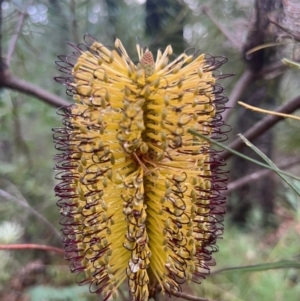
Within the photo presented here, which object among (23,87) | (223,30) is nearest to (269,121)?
(223,30)

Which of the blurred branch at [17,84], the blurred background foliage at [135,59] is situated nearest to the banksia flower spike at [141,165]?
the blurred background foliage at [135,59]

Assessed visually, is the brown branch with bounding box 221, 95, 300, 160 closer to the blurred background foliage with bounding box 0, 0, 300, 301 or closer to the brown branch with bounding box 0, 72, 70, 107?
the blurred background foliage with bounding box 0, 0, 300, 301

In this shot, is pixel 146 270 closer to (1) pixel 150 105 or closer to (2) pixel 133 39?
(1) pixel 150 105

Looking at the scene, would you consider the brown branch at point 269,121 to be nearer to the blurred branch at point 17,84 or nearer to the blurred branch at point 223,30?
the blurred branch at point 223,30

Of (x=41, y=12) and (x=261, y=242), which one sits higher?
(x=41, y=12)

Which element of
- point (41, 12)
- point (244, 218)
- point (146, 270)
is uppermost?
point (41, 12)

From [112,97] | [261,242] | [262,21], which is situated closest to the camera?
[112,97]

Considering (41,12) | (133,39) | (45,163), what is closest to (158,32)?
(133,39)
